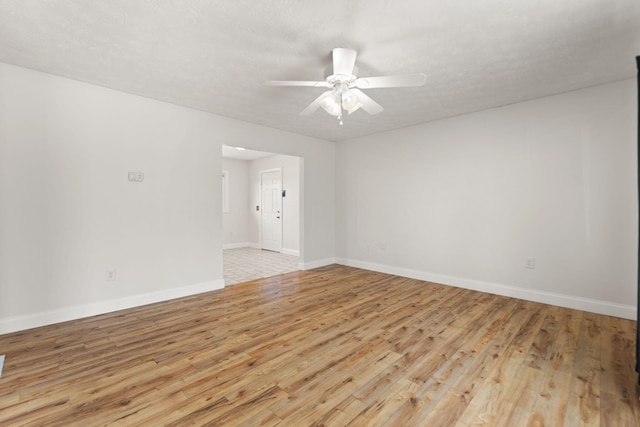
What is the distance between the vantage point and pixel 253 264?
230 inches

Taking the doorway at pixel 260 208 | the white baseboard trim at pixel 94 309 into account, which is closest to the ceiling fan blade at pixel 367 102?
the white baseboard trim at pixel 94 309

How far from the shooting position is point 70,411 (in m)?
1.69

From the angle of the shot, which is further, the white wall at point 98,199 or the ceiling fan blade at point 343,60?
the white wall at point 98,199

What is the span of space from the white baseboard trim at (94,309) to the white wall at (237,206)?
13.1 feet

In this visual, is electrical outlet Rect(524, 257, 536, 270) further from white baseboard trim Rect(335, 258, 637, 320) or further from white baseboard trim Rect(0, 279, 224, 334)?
white baseboard trim Rect(0, 279, 224, 334)

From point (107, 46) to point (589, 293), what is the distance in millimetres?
5367

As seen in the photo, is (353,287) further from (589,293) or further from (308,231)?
(589,293)

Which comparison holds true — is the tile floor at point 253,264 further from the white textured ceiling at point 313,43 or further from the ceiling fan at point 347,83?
the ceiling fan at point 347,83

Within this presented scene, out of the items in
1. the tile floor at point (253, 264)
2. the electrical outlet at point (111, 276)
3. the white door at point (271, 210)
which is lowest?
the tile floor at point (253, 264)

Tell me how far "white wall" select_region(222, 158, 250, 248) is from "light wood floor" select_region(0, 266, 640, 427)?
14.9 ft

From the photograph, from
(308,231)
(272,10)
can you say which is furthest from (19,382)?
(308,231)

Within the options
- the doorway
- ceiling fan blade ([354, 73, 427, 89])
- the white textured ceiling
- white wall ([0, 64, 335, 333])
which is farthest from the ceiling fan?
the doorway

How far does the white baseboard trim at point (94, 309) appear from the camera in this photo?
108 inches

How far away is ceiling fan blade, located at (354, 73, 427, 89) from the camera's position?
2.12 m
